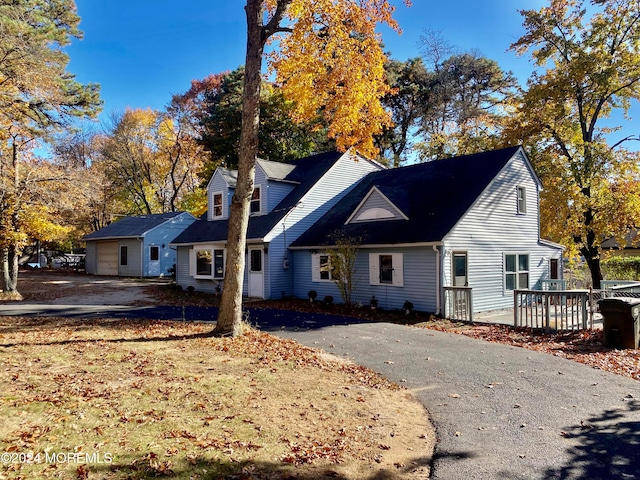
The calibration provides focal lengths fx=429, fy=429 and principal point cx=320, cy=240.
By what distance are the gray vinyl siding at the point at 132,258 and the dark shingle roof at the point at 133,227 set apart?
621 millimetres

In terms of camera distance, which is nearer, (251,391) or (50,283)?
(251,391)

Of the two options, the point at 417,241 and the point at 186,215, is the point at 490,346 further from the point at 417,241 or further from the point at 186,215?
the point at 186,215

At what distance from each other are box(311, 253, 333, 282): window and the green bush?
2118 cm

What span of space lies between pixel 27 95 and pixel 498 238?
19.1 metres

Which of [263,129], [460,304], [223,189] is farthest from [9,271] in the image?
[263,129]

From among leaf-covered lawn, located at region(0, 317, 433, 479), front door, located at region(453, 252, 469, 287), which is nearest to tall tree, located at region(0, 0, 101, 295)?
leaf-covered lawn, located at region(0, 317, 433, 479)

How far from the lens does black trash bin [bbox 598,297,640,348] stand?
9742mm

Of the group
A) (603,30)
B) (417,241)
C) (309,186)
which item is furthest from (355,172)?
(603,30)

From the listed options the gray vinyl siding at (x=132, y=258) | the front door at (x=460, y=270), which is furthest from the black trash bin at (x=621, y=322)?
the gray vinyl siding at (x=132, y=258)

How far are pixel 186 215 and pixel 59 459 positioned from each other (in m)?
31.8

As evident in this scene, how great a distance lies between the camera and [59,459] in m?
3.98

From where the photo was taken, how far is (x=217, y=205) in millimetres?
23672

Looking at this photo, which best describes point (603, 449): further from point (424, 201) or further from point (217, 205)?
point (217, 205)

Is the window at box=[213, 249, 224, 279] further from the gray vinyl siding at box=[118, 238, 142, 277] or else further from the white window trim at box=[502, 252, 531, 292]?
the white window trim at box=[502, 252, 531, 292]
